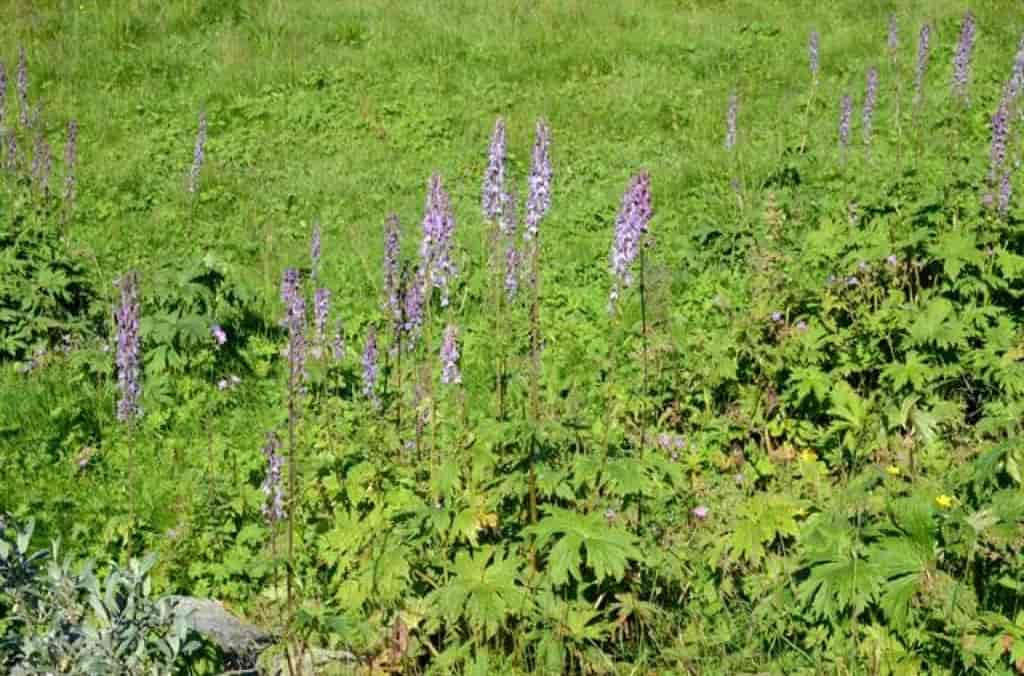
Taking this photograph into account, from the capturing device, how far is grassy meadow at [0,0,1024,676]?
11.4ft

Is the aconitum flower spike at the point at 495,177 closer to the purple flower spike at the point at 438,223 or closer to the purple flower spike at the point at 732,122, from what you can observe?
the purple flower spike at the point at 438,223

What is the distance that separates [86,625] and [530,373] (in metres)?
1.80

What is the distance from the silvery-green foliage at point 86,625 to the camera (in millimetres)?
3145

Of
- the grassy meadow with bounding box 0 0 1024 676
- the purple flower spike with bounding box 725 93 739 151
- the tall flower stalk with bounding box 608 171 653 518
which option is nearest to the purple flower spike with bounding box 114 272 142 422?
the grassy meadow with bounding box 0 0 1024 676

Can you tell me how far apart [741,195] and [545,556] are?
5.24 metres

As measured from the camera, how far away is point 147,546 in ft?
15.6

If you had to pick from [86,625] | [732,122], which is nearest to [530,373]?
[86,625]

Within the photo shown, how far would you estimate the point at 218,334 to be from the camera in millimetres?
6195

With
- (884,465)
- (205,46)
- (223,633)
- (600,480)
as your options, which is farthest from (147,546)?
(205,46)

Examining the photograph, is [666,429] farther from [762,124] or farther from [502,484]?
[762,124]

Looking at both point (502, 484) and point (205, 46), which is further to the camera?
point (205, 46)

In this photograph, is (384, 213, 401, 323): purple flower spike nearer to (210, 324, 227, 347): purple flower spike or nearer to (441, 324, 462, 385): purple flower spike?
(441, 324, 462, 385): purple flower spike

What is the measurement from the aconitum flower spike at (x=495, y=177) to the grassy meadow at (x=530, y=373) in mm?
35

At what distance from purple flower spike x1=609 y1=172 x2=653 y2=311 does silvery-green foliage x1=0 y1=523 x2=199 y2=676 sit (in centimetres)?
183
